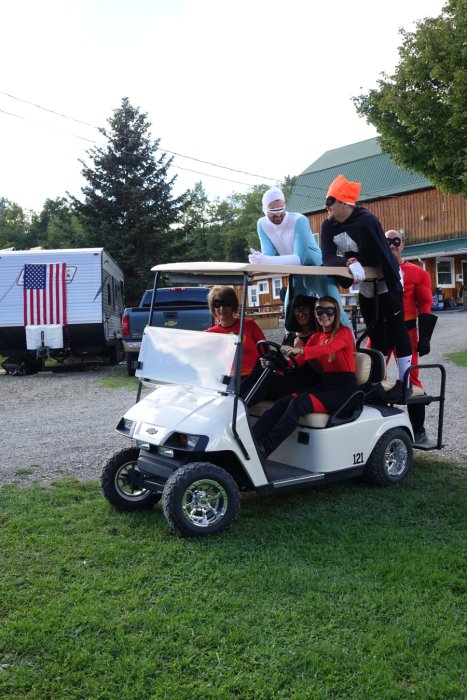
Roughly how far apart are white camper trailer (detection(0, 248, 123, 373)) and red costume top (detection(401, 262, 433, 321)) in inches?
378

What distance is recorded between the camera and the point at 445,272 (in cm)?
3634

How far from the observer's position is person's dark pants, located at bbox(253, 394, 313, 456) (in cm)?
500

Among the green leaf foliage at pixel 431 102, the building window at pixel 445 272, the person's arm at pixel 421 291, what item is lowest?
the person's arm at pixel 421 291

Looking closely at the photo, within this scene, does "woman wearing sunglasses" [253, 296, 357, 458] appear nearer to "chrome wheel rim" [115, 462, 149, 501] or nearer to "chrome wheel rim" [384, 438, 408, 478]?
"chrome wheel rim" [384, 438, 408, 478]

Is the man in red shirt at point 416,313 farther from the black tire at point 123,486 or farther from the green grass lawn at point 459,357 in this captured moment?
the green grass lawn at point 459,357

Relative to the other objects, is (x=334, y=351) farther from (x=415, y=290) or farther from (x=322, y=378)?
(x=415, y=290)

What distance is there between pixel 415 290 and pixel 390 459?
196 centimetres

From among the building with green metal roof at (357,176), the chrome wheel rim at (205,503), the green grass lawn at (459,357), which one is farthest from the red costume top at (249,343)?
the building with green metal roof at (357,176)

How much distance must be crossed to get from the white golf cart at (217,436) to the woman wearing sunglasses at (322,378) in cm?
12

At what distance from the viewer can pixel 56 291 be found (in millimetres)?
15266

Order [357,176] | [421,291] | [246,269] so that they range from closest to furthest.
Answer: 1. [246,269]
2. [421,291]
3. [357,176]

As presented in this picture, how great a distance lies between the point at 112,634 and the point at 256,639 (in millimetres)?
696

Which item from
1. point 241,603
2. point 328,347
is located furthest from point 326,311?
point 241,603

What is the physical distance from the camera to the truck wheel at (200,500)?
4457 millimetres
